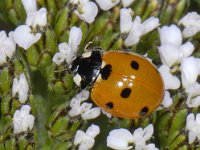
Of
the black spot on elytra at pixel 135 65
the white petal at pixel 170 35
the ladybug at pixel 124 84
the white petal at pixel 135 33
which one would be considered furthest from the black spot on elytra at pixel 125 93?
the white petal at pixel 170 35

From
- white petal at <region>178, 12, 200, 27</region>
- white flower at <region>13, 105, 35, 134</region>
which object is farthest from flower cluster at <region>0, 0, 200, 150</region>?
white petal at <region>178, 12, 200, 27</region>

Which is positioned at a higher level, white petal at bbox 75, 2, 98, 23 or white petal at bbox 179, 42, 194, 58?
white petal at bbox 75, 2, 98, 23

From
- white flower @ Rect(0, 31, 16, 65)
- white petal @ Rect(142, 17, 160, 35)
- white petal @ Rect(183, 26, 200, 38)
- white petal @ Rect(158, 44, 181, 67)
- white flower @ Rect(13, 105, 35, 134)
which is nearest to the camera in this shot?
white flower @ Rect(13, 105, 35, 134)

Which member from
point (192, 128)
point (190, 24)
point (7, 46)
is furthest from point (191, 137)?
point (7, 46)

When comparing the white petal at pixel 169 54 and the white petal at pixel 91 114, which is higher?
the white petal at pixel 169 54

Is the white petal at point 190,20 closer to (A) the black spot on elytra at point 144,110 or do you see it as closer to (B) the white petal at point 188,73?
(B) the white petal at point 188,73

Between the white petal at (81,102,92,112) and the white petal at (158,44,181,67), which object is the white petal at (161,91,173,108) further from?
the white petal at (81,102,92,112)

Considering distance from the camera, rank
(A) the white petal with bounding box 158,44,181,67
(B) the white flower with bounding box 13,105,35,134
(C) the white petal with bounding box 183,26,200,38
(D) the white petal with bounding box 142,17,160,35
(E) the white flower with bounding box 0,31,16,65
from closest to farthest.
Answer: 1. (B) the white flower with bounding box 13,105,35,134
2. (E) the white flower with bounding box 0,31,16,65
3. (A) the white petal with bounding box 158,44,181,67
4. (D) the white petal with bounding box 142,17,160,35
5. (C) the white petal with bounding box 183,26,200,38
